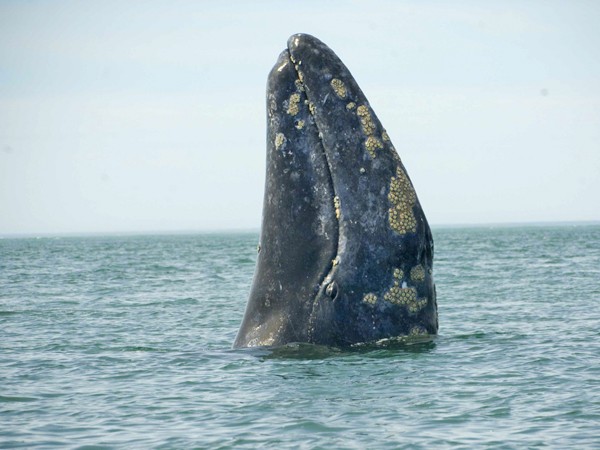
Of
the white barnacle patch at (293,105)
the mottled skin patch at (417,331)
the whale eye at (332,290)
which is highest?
the white barnacle patch at (293,105)

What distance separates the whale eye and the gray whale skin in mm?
18

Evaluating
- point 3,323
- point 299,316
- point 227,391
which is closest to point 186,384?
point 227,391

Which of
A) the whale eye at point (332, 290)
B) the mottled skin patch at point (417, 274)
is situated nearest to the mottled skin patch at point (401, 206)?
the mottled skin patch at point (417, 274)

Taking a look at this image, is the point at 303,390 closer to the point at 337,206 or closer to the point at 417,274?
the point at 417,274

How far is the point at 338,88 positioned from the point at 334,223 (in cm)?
122

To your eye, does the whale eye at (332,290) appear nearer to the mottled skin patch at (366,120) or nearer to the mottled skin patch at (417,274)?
the mottled skin patch at (417,274)

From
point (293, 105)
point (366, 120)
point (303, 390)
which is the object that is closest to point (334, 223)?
point (366, 120)

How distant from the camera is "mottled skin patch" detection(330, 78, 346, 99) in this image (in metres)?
9.05

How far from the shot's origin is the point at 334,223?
8.88 metres

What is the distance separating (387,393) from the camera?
854cm

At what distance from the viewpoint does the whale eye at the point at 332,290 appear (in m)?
→ 8.75

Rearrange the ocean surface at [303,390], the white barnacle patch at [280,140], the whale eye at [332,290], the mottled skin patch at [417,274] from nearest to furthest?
the ocean surface at [303,390] → the whale eye at [332,290] → the mottled skin patch at [417,274] → the white barnacle patch at [280,140]

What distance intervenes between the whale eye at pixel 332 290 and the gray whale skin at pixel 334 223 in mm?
18

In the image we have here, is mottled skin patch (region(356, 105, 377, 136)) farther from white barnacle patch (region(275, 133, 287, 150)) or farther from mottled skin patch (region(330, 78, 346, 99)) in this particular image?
white barnacle patch (region(275, 133, 287, 150))
